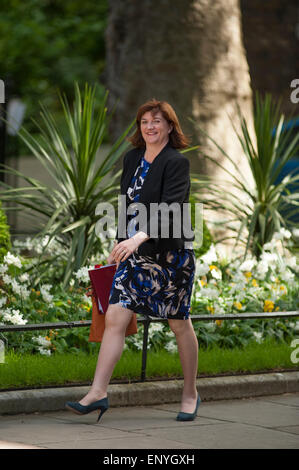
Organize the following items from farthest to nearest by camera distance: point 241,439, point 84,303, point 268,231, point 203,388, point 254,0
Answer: point 254,0, point 268,231, point 84,303, point 203,388, point 241,439

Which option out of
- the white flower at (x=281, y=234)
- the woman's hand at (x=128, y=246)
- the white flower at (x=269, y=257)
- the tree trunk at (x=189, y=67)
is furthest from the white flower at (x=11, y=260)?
the tree trunk at (x=189, y=67)

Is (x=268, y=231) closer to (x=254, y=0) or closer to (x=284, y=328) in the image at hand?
(x=284, y=328)

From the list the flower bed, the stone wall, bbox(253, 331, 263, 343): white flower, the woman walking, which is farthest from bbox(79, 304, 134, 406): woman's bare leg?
the stone wall

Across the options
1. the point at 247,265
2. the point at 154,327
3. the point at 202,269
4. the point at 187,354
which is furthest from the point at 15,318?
the point at 247,265

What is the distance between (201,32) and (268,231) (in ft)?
8.47

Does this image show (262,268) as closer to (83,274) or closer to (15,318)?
(83,274)

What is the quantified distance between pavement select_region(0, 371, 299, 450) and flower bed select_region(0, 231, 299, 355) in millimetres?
689

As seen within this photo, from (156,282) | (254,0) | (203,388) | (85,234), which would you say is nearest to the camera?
(156,282)

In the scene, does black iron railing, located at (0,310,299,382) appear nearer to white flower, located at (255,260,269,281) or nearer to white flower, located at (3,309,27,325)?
white flower, located at (3,309,27,325)

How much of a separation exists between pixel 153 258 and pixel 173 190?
0.40 metres

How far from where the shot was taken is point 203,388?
6.21 meters

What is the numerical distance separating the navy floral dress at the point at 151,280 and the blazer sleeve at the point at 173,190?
0.16 m
